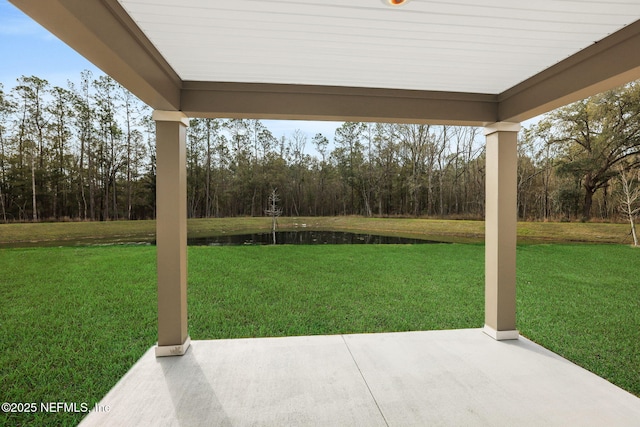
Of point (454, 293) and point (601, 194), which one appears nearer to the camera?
point (454, 293)

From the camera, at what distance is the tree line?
10.5 m

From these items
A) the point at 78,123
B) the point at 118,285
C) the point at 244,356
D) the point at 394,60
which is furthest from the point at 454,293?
the point at 78,123

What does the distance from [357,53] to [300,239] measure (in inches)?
417

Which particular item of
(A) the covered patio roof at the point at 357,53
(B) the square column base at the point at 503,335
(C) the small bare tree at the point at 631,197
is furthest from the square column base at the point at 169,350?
(C) the small bare tree at the point at 631,197

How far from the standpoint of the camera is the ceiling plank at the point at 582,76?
6.41 feet

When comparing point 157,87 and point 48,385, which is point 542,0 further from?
point 48,385

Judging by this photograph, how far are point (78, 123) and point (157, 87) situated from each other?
1280 cm

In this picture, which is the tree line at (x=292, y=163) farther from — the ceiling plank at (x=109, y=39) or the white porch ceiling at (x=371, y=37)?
the white porch ceiling at (x=371, y=37)

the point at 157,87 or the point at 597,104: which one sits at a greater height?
the point at 597,104

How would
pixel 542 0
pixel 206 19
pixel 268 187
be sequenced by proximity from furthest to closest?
pixel 268 187
pixel 206 19
pixel 542 0

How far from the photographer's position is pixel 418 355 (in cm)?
297

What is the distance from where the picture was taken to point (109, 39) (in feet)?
5.24

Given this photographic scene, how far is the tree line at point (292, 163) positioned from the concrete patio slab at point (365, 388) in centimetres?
1031

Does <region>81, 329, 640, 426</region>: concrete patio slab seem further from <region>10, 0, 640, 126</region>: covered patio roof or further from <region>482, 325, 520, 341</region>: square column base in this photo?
<region>10, 0, 640, 126</region>: covered patio roof
